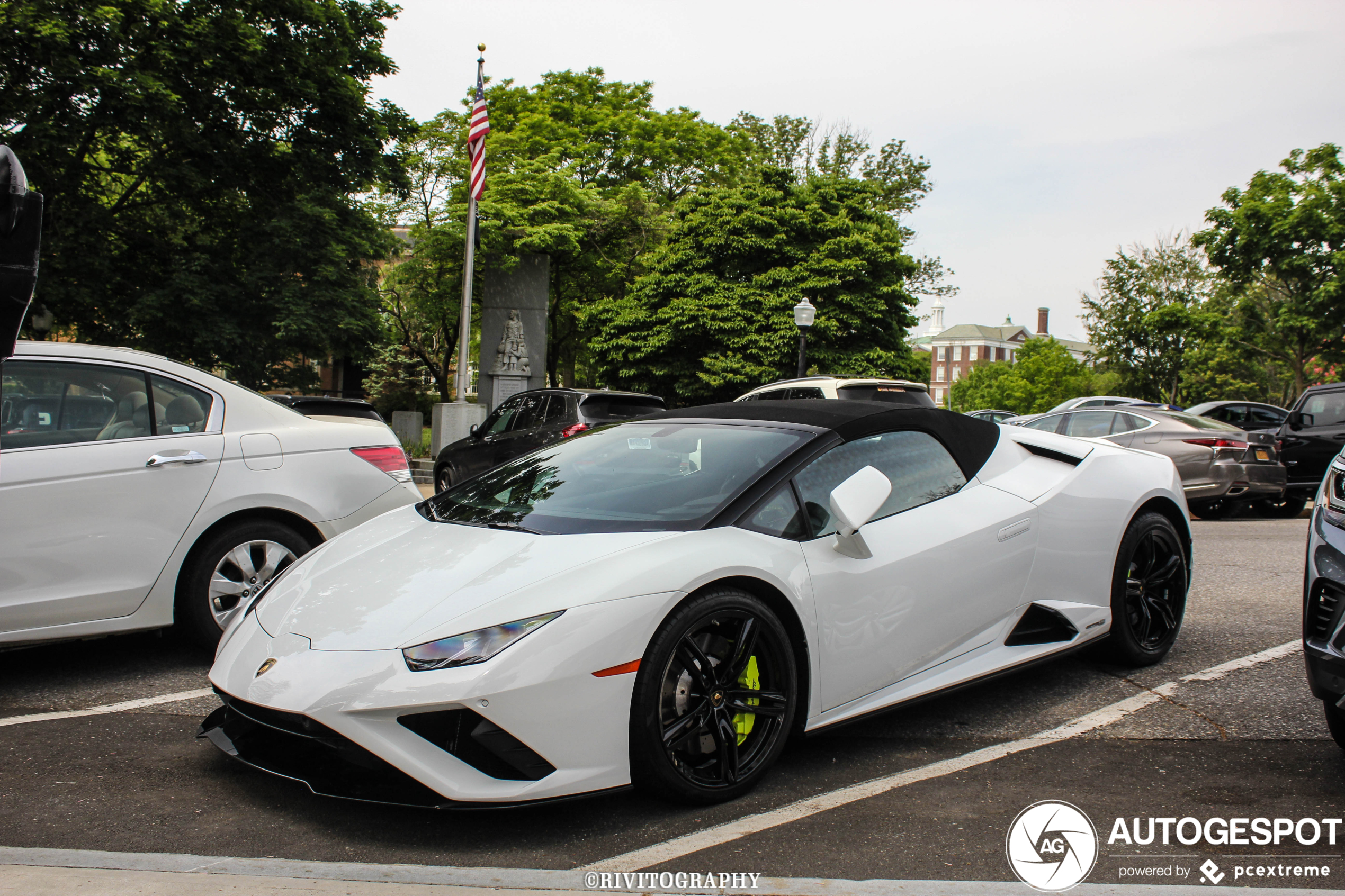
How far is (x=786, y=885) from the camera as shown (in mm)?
2471

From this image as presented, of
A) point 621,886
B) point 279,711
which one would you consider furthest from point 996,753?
point 279,711

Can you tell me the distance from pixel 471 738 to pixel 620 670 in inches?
17.3

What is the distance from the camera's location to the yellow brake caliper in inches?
120

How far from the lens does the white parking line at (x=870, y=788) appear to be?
8.71 ft

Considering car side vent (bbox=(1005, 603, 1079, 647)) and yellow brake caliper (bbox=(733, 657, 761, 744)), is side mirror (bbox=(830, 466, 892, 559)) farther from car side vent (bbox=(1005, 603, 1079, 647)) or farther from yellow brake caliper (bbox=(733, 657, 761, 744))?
car side vent (bbox=(1005, 603, 1079, 647))

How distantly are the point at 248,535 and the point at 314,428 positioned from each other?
26.7 inches

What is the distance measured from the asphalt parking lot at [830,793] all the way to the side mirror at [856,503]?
70 centimetres

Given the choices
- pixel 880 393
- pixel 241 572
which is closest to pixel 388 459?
pixel 241 572

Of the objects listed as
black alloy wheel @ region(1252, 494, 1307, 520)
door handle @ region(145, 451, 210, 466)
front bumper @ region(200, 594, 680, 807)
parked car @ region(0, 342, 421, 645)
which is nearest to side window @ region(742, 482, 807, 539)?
front bumper @ region(200, 594, 680, 807)

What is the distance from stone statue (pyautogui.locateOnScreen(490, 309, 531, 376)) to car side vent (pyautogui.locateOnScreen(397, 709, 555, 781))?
25.8 metres

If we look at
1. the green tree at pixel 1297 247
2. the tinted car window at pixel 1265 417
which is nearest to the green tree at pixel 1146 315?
the green tree at pixel 1297 247

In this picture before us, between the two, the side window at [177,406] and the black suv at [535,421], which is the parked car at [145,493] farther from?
the black suv at [535,421]

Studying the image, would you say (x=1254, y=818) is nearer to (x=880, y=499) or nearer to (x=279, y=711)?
(x=880, y=499)

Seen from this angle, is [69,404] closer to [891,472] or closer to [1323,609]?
[891,472]
